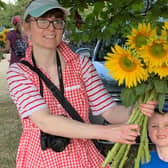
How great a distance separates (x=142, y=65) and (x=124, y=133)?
11.0 inches

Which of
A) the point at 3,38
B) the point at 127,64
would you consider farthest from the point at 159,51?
the point at 3,38

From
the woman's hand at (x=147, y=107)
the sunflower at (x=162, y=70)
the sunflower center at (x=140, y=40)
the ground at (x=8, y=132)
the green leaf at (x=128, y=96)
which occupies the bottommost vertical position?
the ground at (x=8, y=132)

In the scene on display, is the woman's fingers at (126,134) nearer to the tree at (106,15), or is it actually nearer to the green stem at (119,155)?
the green stem at (119,155)

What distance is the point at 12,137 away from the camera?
620 cm

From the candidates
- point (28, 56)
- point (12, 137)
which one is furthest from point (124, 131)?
point (12, 137)

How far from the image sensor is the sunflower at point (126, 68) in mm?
1632

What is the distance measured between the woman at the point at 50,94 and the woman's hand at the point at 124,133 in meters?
0.14

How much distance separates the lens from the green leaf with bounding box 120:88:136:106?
1696 mm

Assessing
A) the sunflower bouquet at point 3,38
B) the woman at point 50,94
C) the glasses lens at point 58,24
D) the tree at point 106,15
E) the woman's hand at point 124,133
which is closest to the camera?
the woman's hand at point 124,133

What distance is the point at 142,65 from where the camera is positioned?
1635 millimetres

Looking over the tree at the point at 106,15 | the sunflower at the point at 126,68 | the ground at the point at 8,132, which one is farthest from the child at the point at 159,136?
the ground at the point at 8,132

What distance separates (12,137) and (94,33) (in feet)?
11.7

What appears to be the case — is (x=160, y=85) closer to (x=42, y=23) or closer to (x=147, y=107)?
(x=147, y=107)

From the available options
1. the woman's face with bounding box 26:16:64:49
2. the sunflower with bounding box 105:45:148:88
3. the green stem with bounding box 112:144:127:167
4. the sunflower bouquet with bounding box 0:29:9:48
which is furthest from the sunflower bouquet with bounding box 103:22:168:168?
the sunflower bouquet with bounding box 0:29:9:48
